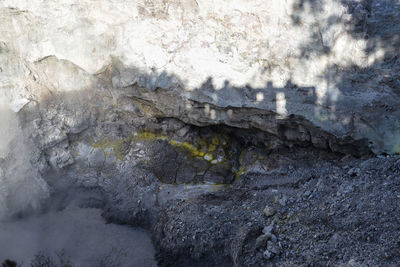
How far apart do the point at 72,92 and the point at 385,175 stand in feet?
20.8

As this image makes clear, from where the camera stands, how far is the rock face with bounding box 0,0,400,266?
5492mm

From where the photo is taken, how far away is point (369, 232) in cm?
462

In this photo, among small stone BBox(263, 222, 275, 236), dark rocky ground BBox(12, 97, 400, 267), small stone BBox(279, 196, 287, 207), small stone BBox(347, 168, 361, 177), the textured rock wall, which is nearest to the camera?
Result: dark rocky ground BBox(12, 97, 400, 267)

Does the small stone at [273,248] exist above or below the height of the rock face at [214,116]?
below

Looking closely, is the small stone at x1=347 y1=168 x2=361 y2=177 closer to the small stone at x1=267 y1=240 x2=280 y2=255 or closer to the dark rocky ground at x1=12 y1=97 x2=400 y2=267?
the dark rocky ground at x1=12 y1=97 x2=400 y2=267

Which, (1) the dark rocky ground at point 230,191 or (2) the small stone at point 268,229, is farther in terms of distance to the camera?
(2) the small stone at point 268,229

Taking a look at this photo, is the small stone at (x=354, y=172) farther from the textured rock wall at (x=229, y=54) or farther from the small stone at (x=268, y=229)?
the small stone at (x=268, y=229)

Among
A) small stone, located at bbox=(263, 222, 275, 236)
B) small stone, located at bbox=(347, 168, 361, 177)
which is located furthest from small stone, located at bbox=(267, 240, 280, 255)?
small stone, located at bbox=(347, 168, 361, 177)

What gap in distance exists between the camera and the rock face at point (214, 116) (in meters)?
5.49

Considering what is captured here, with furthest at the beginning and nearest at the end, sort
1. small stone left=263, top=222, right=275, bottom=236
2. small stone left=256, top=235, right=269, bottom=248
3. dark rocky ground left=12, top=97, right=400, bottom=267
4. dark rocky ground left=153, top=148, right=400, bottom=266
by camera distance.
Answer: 1. small stone left=263, top=222, right=275, bottom=236
2. small stone left=256, top=235, right=269, bottom=248
3. dark rocky ground left=12, top=97, right=400, bottom=267
4. dark rocky ground left=153, top=148, right=400, bottom=266

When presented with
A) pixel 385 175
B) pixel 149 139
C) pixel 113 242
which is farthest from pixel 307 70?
pixel 113 242

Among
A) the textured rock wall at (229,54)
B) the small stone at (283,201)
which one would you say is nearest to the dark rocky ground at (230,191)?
the small stone at (283,201)

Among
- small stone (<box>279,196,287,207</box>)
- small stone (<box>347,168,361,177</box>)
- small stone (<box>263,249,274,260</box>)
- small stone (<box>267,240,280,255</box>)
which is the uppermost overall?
small stone (<box>347,168,361,177</box>)

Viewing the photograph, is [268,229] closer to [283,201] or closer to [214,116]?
[283,201]
